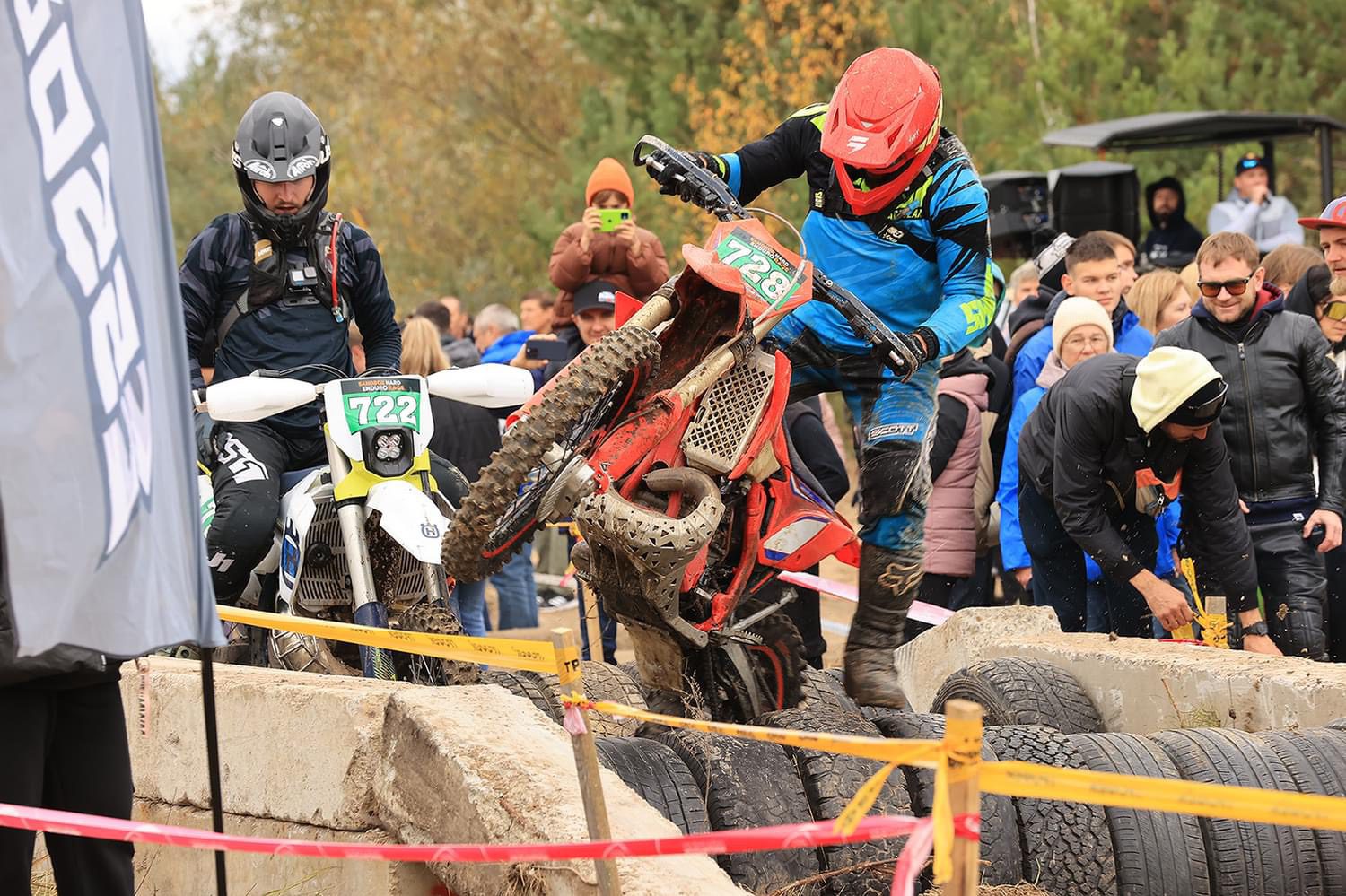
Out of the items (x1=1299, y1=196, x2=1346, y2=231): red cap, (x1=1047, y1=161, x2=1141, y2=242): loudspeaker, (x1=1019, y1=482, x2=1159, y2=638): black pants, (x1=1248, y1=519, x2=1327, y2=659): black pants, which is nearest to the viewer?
(x1=1019, y1=482, x2=1159, y2=638): black pants

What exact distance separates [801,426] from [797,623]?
1.02 m

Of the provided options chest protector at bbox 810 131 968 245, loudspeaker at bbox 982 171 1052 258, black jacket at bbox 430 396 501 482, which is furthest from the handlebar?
loudspeaker at bbox 982 171 1052 258

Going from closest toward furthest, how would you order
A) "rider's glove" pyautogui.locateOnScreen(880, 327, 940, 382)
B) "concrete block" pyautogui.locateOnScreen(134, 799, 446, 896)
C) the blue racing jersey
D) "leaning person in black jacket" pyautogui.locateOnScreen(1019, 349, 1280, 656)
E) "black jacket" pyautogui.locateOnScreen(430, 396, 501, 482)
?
"concrete block" pyautogui.locateOnScreen(134, 799, 446, 896) → "rider's glove" pyautogui.locateOnScreen(880, 327, 940, 382) → the blue racing jersey → "leaning person in black jacket" pyautogui.locateOnScreen(1019, 349, 1280, 656) → "black jacket" pyautogui.locateOnScreen(430, 396, 501, 482)

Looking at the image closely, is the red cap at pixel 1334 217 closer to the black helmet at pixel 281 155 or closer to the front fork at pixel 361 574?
the black helmet at pixel 281 155

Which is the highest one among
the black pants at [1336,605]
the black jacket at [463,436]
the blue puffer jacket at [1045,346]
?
the blue puffer jacket at [1045,346]

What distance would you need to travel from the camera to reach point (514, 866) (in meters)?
4.51

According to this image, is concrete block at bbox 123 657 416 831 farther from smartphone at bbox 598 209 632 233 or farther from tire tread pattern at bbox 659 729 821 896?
smartphone at bbox 598 209 632 233

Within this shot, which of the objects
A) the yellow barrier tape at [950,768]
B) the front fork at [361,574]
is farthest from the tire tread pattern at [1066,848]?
the front fork at [361,574]

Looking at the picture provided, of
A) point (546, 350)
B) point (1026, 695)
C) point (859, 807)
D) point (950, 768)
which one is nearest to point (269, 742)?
point (859, 807)

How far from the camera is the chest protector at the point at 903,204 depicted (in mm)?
5805

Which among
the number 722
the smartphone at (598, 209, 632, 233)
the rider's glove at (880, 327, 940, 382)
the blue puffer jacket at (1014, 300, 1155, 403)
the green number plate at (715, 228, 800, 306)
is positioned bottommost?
the blue puffer jacket at (1014, 300, 1155, 403)

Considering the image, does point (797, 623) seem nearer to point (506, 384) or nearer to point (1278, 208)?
point (506, 384)

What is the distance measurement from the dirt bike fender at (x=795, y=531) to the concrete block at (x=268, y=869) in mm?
1594

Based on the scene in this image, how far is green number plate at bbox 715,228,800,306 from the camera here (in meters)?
5.53
